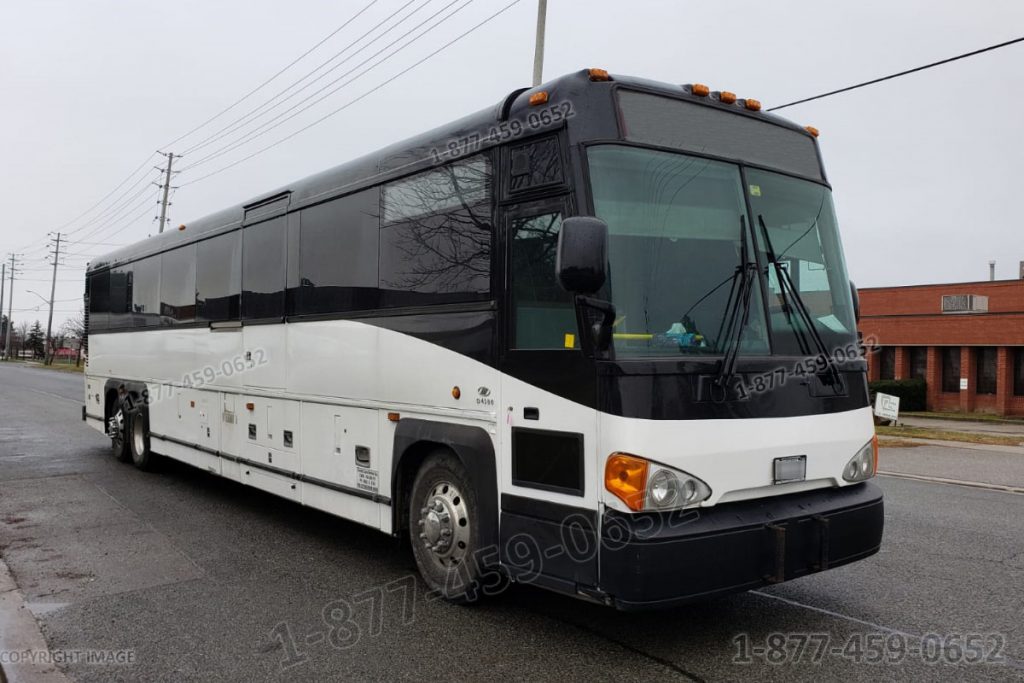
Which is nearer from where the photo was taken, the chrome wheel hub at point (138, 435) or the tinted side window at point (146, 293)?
the tinted side window at point (146, 293)

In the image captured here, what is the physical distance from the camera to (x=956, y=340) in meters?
37.2

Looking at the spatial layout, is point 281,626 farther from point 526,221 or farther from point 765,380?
point 765,380

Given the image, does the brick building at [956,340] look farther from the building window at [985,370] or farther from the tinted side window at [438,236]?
the tinted side window at [438,236]

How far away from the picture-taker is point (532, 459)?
457 cm

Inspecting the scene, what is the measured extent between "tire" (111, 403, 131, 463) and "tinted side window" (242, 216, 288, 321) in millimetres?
4945

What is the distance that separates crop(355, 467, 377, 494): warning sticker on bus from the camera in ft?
19.9

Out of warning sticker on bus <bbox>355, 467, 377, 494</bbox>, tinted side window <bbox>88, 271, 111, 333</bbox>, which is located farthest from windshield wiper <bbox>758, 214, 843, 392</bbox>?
tinted side window <bbox>88, 271, 111, 333</bbox>

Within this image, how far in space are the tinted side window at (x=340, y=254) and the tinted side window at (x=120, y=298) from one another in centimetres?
602

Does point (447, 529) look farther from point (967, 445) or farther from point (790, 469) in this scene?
point (967, 445)

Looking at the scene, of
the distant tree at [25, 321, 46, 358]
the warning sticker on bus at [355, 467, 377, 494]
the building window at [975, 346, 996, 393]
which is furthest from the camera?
the distant tree at [25, 321, 46, 358]

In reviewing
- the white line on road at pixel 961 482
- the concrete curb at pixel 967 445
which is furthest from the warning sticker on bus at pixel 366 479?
the concrete curb at pixel 967 445

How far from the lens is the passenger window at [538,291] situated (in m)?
4.46

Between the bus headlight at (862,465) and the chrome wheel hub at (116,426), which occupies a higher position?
the bus headlight at (862,465)

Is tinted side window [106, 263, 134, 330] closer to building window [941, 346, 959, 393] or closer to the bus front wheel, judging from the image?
the bus front wheel
